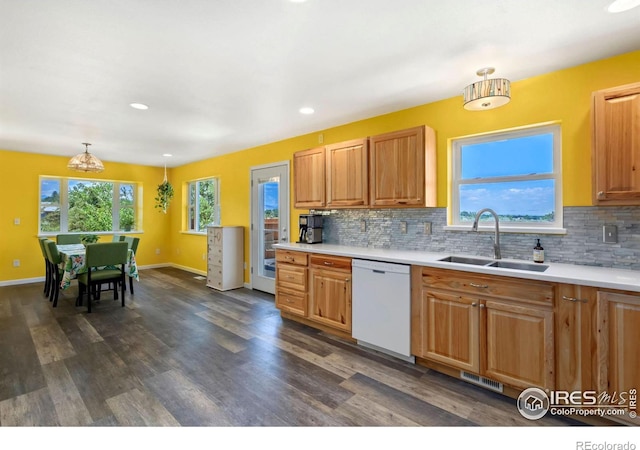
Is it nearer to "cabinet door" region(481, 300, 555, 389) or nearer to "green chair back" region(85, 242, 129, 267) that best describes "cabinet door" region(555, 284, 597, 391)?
"cabinet door" region(481, 300, 555, 389)

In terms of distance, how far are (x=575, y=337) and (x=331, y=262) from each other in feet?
6.57

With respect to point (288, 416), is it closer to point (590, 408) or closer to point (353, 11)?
point (590, 408)

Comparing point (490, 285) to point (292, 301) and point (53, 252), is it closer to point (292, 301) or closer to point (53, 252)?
point (292, 301)

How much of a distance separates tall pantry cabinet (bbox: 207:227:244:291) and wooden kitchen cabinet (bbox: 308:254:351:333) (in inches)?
88.2

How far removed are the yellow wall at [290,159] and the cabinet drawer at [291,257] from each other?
0.78m

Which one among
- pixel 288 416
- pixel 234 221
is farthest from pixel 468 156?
pixel 234 221

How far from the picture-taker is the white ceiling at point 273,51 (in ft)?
A: 5.78

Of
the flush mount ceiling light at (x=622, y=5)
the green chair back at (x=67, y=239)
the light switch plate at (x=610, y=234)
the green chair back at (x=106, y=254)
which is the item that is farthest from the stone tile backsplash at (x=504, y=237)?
the green chair back at (x=67, y=239)

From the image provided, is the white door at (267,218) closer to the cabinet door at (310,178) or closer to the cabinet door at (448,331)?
the cabinet door at (310,178)

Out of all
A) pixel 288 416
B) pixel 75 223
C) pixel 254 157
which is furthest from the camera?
pixel 75 223

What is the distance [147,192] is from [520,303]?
7.39m

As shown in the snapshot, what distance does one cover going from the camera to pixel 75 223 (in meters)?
6.14

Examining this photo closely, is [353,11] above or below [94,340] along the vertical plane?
above

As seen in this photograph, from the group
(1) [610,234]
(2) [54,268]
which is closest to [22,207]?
(2) [54,268]
